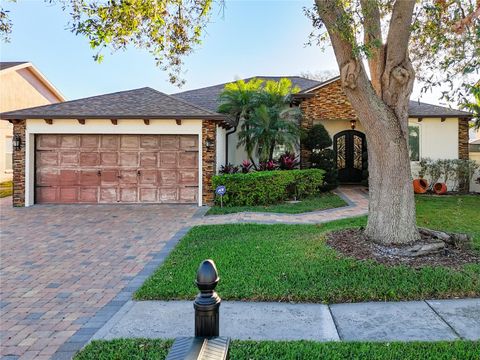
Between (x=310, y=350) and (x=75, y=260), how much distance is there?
463 centimetres

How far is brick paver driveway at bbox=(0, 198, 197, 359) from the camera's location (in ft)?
12.8

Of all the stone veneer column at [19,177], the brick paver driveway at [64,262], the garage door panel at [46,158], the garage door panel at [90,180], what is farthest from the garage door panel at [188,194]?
the stone veneer column at [19,177]

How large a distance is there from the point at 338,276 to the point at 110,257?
12.8ft

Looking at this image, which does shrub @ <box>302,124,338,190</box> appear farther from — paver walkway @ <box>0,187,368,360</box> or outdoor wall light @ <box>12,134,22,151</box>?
outdoor wall light @ <box>12,134,22,151</box>

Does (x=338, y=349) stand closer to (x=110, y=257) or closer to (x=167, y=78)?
(x=110, y=257)

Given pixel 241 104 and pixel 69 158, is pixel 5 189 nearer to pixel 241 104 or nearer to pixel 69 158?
pixel 69 158

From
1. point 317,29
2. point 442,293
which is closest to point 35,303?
point 442,293

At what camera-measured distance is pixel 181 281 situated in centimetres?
504

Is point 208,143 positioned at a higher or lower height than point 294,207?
higher

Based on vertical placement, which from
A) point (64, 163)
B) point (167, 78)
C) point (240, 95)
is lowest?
point (64, 163)

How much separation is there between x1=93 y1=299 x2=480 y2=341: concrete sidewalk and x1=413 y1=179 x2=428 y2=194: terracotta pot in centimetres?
1134

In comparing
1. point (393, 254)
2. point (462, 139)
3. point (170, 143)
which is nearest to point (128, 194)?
point (170, 143)

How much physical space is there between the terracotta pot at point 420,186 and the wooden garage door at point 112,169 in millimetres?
8698

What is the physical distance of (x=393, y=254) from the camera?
5727mm
